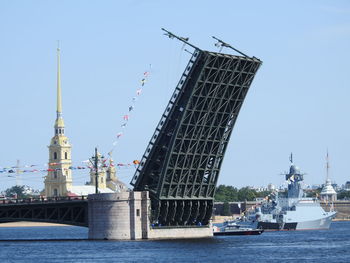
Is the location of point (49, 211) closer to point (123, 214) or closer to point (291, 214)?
point (123, 214)

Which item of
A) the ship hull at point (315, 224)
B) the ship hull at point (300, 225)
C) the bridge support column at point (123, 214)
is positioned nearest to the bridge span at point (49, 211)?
the bridge support column at point (123, 214)

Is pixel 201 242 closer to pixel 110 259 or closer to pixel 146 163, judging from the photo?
pixel 146 163

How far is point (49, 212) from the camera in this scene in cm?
9369

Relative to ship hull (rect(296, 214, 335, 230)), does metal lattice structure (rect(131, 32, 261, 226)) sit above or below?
above

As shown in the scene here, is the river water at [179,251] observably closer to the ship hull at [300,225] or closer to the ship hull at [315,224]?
the ship hull at [300,225]

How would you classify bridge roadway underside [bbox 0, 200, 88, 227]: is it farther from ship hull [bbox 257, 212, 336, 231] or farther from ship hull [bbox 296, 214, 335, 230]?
ship hull [bbox 296, 214, 335, 230]

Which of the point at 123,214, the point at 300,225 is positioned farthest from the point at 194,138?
the point at 300,225

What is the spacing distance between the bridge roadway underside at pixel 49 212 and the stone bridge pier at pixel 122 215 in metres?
2.93

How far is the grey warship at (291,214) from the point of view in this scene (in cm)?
13638

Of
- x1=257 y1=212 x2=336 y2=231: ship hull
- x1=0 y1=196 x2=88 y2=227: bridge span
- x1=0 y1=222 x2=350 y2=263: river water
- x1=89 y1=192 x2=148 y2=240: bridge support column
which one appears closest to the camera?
x1=0 y1=222 x2=350 y2=263: river water

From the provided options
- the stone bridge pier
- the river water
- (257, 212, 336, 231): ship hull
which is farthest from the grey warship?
the stone bridge pier

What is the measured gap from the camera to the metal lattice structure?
264ft

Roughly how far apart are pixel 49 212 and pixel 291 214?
170 ft

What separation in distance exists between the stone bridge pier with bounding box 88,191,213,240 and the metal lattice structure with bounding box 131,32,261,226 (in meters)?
1.19
